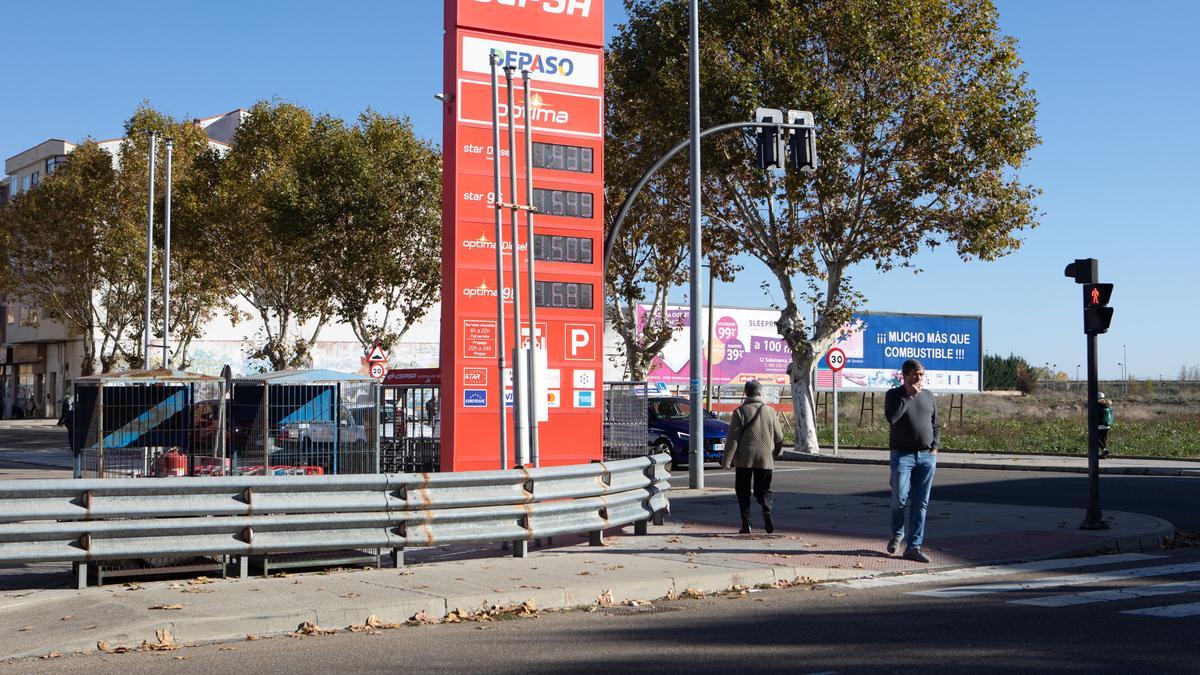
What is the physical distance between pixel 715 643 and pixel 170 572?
5037 millimetres

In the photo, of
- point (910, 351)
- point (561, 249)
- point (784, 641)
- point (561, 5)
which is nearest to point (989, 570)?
point (784, 641)

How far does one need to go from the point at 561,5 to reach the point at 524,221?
3983mm

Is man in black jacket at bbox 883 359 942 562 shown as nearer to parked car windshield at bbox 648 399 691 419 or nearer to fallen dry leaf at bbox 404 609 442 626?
fallen dry leaf at bbox 404 609 442 626

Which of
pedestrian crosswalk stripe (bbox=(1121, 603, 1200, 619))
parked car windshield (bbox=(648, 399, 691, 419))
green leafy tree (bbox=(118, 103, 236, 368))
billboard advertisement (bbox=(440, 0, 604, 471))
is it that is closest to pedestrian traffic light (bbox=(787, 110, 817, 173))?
billboard advertisement (bbox=(440, 0, 604, 471))

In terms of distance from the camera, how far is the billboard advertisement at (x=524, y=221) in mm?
21016

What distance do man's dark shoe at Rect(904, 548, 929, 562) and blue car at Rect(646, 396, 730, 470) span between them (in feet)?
56.5

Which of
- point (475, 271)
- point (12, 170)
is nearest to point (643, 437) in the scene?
point (475, 271)

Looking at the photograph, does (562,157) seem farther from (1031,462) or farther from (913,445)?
(1031,462)

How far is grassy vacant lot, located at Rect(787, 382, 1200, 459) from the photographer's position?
3491 centimetres

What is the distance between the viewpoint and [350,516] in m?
10.9

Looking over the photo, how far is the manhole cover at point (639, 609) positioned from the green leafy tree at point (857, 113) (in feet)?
76.2

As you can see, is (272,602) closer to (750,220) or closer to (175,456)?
(175,456)

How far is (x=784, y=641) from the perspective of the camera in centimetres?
810

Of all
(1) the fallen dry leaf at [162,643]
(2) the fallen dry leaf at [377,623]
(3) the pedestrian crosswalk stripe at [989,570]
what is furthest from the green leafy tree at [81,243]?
(1) the fallen dry leaf at [162,643]
